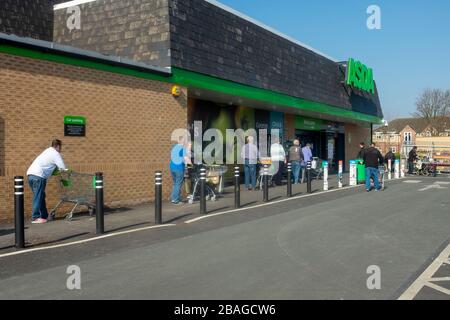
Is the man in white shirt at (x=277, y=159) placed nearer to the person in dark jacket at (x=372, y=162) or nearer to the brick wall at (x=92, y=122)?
the person in dark jacket at (x=372, y=162)

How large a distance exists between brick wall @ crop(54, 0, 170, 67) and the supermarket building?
0.03m

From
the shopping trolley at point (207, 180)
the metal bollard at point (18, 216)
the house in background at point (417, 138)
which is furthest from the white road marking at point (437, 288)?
the house in background at point (417, 138)

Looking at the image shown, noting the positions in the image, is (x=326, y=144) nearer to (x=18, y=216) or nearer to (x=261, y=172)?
(x=261, y=172)

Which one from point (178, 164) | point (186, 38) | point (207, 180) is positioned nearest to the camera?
point (178, 164)

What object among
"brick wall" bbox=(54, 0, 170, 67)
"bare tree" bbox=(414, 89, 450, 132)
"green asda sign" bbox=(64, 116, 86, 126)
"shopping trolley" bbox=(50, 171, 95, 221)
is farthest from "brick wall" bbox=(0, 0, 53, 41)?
"bare tree" bbox=(414, 89, 450, 132)

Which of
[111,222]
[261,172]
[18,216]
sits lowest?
[111,222]

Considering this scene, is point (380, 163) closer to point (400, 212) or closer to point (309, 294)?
point (400, 212)

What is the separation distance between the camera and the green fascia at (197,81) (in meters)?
10.3

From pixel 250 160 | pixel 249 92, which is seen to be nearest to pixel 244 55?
pixel 249 92

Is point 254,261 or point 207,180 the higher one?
point 207,180

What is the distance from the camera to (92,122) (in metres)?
11.6

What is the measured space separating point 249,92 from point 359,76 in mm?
11624

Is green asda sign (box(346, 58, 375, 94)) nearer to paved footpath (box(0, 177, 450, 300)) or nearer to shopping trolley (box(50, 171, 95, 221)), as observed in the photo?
paved footpath (box(0, 177, 450, 300))

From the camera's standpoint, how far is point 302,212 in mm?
11164
